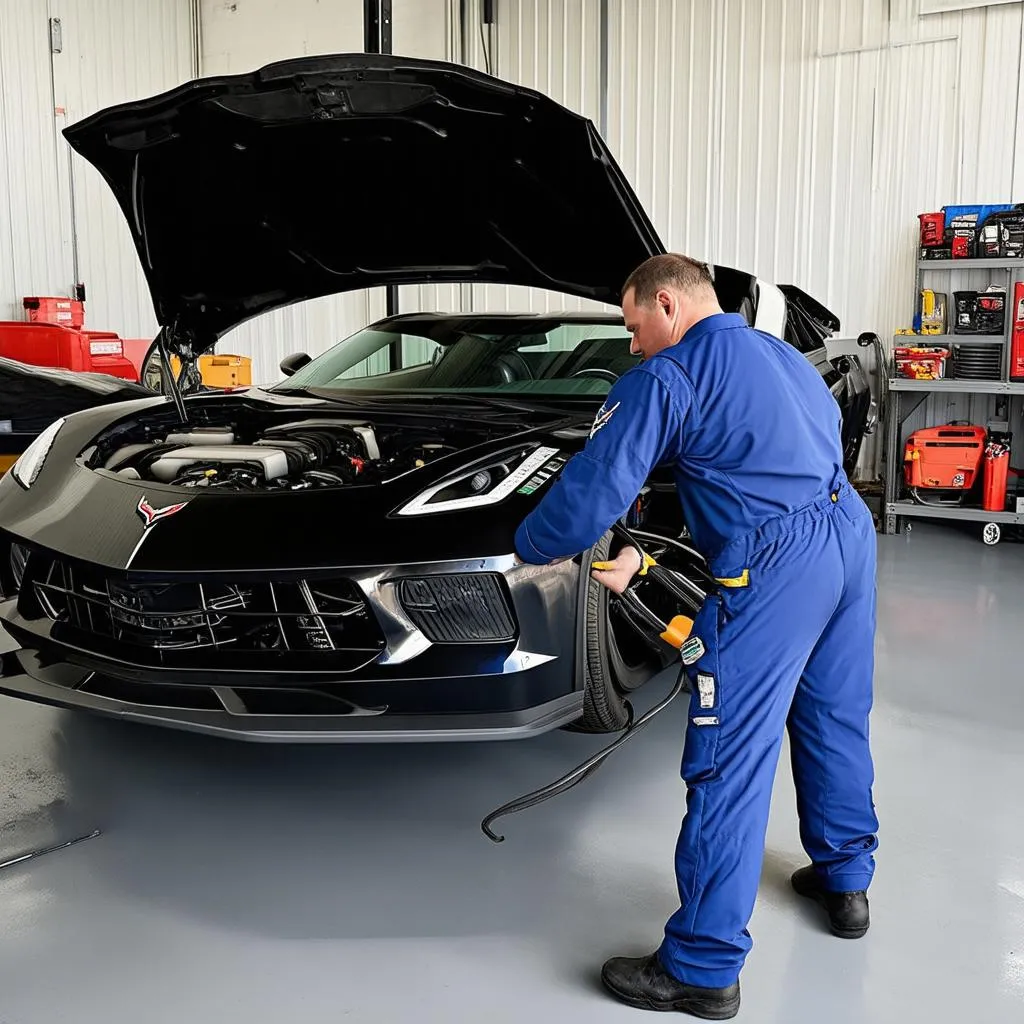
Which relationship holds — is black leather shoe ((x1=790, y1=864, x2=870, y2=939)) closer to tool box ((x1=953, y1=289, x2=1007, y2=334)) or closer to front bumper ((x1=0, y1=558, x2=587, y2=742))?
front bumper ((x1=0, y1=558, x2=587, y2=742))

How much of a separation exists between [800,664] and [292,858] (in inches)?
46.3

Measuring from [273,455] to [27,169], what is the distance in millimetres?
7052

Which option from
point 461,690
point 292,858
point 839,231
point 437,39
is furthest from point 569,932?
point 437,39

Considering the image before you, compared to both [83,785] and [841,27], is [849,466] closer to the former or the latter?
[841,27]

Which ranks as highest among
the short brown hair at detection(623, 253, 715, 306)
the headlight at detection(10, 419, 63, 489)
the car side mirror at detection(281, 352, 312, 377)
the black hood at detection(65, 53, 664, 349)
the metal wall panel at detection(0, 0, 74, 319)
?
the metal wall panel at detection(0, 0, 74, 319)

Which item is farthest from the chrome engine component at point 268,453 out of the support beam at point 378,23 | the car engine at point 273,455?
the support beam at point 378,23

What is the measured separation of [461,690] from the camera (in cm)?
210

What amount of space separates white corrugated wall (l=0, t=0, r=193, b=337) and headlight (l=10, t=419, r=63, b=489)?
6.10m

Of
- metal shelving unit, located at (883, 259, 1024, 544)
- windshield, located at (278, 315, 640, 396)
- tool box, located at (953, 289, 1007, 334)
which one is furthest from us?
tool box, located at (953, 289, 1007, 334)

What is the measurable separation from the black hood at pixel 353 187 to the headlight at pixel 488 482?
2.35ft

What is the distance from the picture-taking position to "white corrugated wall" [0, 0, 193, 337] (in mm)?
8273

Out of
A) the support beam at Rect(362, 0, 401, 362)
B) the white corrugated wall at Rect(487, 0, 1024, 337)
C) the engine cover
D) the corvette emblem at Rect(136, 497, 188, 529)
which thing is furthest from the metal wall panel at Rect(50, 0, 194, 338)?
the corvette emblem at Rect(136, 497, 188, 529)

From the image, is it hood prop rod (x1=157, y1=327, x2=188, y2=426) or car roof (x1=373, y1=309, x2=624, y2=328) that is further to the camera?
car roof (x1=373, y1=309, x2=624, y2=328)

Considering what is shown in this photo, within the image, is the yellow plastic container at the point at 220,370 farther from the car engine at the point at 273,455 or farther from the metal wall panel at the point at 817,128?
the car engine at the point at 273,455
